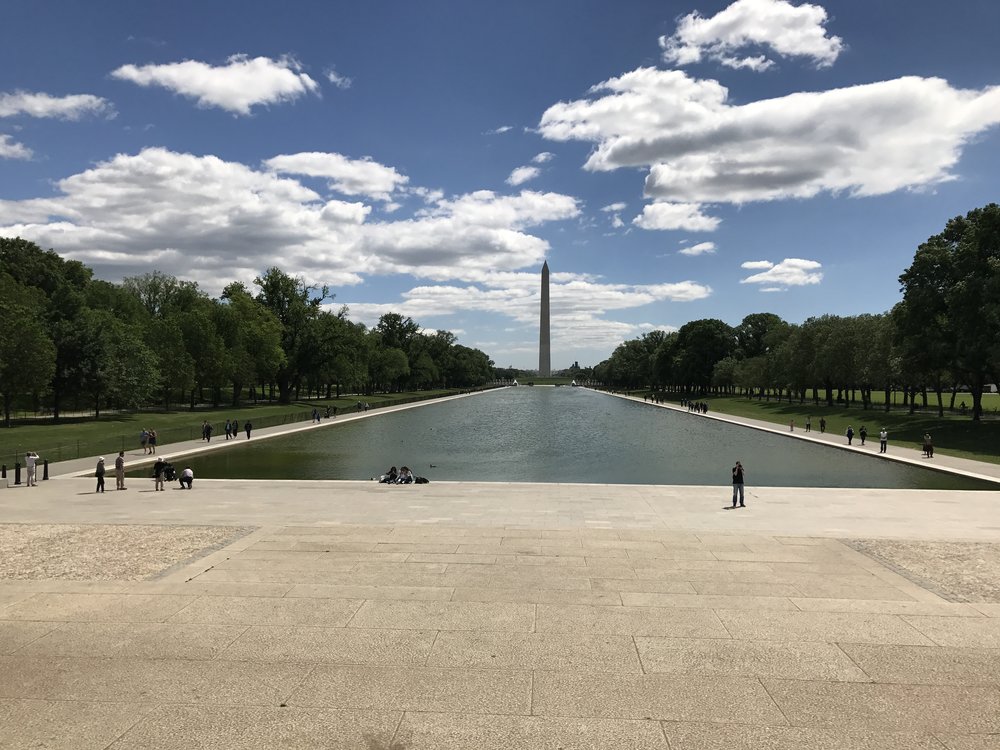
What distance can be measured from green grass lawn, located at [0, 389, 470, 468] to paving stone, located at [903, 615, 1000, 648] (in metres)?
30.7

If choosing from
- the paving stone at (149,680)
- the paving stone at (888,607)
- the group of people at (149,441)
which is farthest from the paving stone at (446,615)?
the group of people at (149,441)

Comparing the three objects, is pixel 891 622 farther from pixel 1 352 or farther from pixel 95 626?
pixel 1 352

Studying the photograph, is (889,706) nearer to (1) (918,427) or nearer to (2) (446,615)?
(2) (446,615)

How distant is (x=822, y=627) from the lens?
9.60 metres

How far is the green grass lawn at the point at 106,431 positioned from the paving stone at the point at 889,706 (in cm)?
2963

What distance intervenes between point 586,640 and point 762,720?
8.81 ft

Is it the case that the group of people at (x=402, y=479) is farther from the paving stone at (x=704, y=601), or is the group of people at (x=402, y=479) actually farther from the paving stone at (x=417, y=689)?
the paving stone at (x=417, y=689)

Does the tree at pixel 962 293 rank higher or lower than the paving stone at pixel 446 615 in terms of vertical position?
higher

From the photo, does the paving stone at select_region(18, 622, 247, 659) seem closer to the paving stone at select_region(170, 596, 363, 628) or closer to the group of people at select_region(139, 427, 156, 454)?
the paving stone at select_region(170, 596, 363, 628)

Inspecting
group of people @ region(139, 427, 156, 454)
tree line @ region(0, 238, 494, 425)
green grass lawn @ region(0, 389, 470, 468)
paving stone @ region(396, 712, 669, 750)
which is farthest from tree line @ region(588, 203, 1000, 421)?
tree line @ region(0, 238, 494, 425)

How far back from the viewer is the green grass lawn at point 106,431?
31.9 metres

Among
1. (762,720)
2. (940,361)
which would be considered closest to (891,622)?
(762,720)

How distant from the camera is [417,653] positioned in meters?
8.55

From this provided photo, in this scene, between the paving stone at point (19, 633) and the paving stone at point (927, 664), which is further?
the paving stone at point (19, 633)
